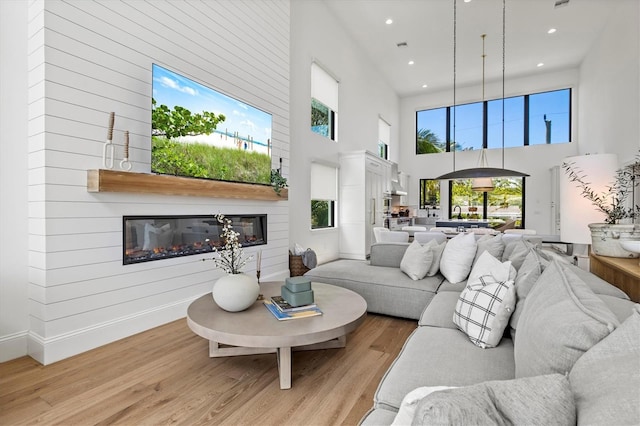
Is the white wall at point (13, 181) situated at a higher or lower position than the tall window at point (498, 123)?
lower

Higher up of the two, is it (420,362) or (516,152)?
(516,152)

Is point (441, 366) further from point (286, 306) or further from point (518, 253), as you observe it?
point (518, 253)

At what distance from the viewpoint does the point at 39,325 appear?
2314 millimetres

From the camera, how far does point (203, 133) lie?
3.31 metres

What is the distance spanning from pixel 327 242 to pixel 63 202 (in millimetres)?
4403

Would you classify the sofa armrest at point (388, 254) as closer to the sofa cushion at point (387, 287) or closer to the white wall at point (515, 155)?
the sofa cushion at point (387, 287)

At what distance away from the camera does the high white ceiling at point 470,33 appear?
5.78 m

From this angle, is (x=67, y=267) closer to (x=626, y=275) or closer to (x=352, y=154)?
(x=626, y=275)

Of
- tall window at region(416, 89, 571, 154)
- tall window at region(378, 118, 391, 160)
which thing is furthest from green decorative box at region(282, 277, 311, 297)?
tall window at region(416, 89, 571, 154)

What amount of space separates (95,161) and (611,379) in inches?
122

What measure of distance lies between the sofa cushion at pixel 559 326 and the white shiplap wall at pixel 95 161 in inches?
111

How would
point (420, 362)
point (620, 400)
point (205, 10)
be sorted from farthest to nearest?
point (205, 10) → point (420, 362) → point (620, 400)

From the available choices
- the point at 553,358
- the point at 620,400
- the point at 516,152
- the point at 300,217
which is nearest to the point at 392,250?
the point at 300,217

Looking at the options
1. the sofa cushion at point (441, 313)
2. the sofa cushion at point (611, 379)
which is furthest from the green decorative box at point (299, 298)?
the sofa cushion at point (611, 379)
